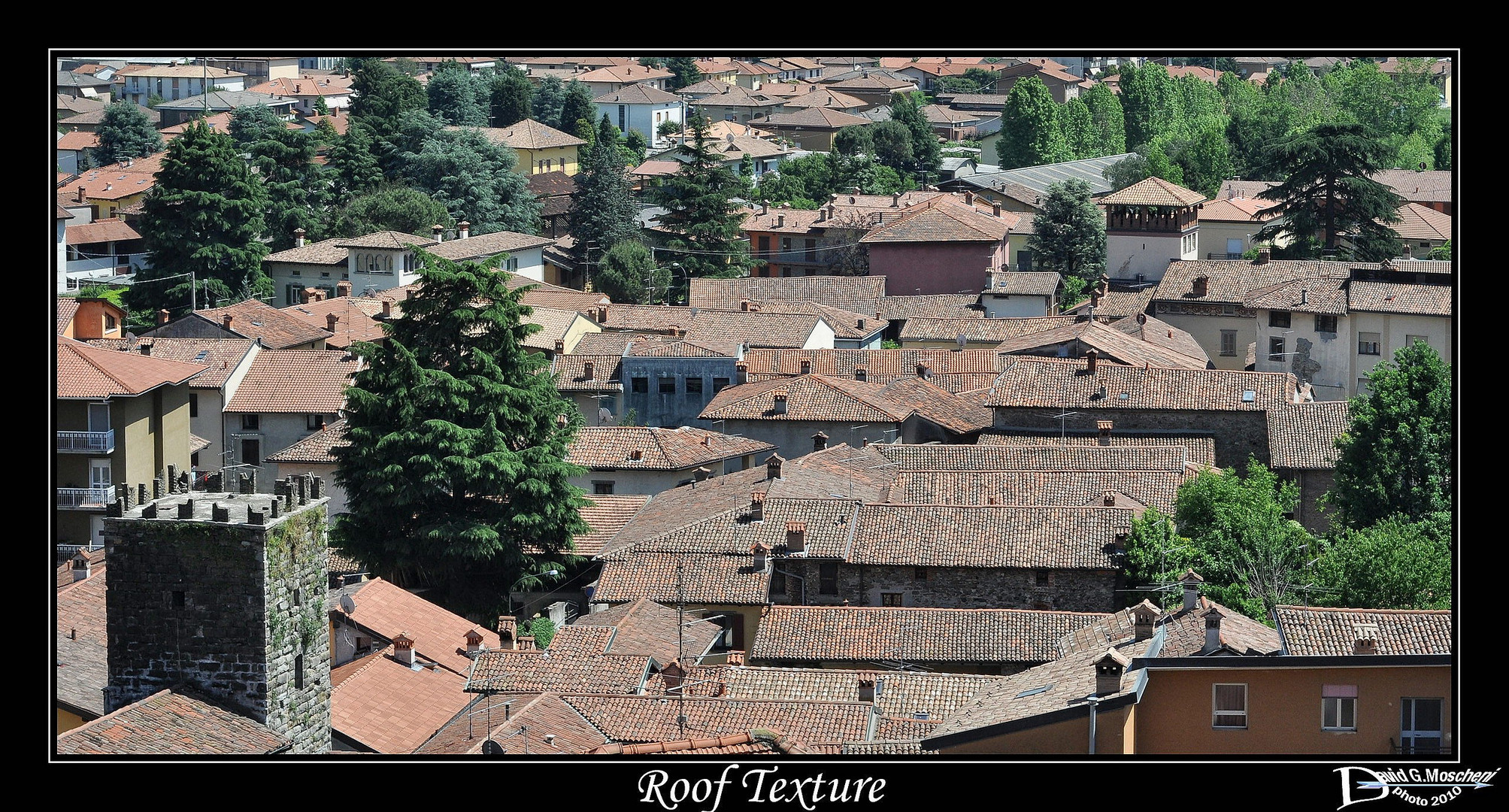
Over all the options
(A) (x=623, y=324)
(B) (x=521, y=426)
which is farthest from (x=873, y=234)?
(B) (x=521, y=426)

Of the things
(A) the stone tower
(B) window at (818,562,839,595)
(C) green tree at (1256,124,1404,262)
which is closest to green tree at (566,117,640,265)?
(C) green tree at (1256,124,1404,262)

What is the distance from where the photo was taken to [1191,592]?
25.7 metres

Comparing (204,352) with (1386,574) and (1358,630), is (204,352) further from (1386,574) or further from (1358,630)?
(1358,630)

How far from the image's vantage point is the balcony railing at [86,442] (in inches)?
1505

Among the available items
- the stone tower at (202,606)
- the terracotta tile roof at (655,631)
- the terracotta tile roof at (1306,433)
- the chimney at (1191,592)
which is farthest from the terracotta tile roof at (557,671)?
the terracotta tile roof at (1306,433)

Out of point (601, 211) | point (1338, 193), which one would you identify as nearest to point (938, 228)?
point (1338, 193)

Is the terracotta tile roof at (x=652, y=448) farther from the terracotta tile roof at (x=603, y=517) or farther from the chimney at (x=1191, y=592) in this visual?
the chimney at (x=1191, y=592)

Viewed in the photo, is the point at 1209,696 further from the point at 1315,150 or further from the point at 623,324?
the point at 1315,150

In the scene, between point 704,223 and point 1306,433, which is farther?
point 704,223

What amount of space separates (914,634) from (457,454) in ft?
31.6

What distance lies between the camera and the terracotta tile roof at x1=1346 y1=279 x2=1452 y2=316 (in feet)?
147

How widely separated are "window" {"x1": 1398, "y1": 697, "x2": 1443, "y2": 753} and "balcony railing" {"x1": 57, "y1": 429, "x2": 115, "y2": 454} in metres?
27.2

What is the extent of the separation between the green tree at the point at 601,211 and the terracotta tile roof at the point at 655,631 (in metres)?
43.8

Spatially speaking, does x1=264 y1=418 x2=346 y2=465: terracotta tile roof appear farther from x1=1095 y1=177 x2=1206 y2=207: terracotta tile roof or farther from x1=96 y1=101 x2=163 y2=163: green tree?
x1=96 y1=101 x2=163 y2=163: green tree
